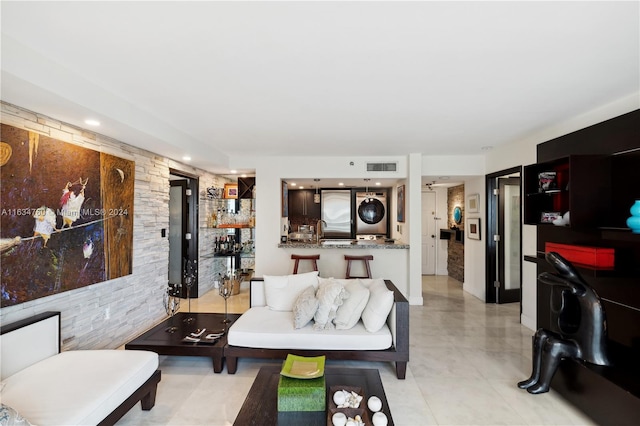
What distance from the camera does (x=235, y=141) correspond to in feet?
14.0

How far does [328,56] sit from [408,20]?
1.84ft

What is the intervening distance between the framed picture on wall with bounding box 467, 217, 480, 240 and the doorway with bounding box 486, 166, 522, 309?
0.28 m

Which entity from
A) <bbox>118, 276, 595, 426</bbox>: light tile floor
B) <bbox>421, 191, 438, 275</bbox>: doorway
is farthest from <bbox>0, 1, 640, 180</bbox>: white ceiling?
<bbox>421, 191, 438, 275</bbox>: doorway

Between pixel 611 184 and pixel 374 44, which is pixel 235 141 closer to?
pixel 374 44

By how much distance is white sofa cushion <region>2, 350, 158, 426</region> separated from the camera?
5.39 feet

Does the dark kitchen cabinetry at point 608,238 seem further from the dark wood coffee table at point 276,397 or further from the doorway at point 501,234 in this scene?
the doorway at point 501,234

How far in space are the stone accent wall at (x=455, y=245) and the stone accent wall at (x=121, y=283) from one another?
5.69m

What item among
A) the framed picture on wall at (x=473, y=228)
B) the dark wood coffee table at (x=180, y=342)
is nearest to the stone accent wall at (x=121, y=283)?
Answer: the dark wood coffee table at (x=180, y=342)

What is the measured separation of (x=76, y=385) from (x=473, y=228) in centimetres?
579

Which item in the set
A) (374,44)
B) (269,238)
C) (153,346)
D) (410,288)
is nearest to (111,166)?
(153,346)

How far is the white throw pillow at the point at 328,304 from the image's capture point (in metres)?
2.88

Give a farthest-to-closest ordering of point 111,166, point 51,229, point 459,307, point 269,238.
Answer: point 269,238 < point 459,307 < point 111,166 < point 51,229

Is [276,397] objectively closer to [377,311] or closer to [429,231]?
[377,311]

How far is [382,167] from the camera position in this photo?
5.30 m
